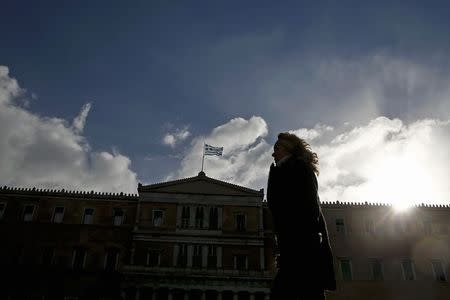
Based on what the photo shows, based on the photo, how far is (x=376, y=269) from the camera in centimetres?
3120

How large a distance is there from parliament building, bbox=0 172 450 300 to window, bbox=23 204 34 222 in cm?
12

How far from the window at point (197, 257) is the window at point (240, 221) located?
3.51 metres

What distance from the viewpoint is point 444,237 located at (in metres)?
32.7

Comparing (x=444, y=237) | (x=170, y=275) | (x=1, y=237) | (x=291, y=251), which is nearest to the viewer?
(x=291, y=251)

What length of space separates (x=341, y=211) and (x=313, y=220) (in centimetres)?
3148

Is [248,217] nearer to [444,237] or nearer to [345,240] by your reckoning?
[345,240]

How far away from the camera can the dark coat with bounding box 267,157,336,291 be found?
350 centimetres

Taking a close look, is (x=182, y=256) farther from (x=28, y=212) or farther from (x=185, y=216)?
(x=28, y=212)

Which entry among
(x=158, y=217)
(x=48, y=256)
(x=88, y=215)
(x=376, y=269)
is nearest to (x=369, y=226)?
(x=376, y=269)

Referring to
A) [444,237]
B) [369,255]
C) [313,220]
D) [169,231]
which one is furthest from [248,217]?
[313,220]

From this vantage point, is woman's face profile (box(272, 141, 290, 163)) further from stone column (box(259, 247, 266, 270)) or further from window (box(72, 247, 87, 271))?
window (box(72, 247, 87, 271))

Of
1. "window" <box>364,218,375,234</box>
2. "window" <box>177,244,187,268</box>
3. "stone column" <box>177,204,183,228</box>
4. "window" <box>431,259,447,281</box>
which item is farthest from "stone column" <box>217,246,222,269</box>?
"window" <box>431,259,447,281</box>

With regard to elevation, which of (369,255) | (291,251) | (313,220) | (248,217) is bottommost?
(291,251)

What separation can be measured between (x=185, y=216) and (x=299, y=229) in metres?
28.5
